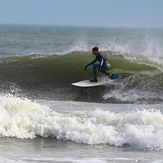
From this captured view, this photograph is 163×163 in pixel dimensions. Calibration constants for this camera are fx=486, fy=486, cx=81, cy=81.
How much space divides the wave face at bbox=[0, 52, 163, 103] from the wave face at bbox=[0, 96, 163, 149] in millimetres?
4359

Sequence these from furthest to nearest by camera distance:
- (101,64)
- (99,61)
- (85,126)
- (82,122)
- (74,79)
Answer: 1. (74,79)
2. (99,61)
3. (101,64)
4. (82,122)
5. (85,126)

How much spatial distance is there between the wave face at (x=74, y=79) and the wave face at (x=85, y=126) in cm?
436

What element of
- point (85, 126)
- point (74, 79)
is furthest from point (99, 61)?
point (74, 79)

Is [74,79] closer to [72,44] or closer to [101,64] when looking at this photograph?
[101,64]

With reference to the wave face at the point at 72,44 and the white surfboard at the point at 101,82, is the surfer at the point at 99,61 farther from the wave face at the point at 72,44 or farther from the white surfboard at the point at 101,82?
the wave face at the point at 72,44

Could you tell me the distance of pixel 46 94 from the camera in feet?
55.0

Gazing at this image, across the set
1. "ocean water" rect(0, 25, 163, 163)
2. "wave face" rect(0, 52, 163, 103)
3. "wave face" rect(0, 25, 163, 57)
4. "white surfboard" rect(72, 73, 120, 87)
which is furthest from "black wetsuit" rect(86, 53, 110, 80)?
"wave face" rect(0, 25, 163, 57)

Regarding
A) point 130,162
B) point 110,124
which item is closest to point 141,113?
point 110,124

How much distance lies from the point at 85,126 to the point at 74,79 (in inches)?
332

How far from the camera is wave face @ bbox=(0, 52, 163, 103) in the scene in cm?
1658

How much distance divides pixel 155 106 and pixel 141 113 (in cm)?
354

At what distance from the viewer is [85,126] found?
35.2ft

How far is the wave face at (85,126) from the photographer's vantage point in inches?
399

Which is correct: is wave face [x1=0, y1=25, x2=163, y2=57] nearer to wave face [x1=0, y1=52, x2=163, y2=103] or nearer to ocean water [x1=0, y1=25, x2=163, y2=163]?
wave face [x1=0, y1=52, x2=163, y2=103]
